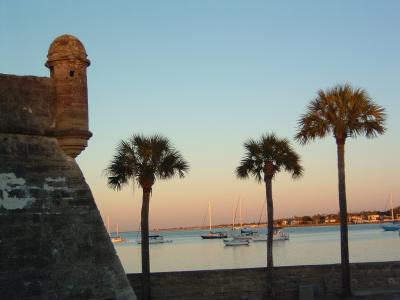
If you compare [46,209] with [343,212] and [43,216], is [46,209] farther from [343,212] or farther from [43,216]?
[343,212]

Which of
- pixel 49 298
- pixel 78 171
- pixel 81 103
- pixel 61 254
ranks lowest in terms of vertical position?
pixel 49 298

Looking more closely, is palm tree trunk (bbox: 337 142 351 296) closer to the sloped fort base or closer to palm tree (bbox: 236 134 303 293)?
palm tree (bbox: 236 134 303 293)

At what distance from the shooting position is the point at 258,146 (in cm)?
2166

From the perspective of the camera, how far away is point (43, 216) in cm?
947

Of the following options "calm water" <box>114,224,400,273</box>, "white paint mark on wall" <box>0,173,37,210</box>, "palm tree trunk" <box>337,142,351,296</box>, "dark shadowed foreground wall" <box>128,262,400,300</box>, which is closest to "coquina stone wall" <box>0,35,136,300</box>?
"white paint mark on wall" <box>0,173,37,210</box>

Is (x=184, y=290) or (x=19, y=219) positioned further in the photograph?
(x=184, y=290)

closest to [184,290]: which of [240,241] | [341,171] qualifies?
[341,171]

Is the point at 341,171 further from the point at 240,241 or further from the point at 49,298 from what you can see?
the point at 240,241

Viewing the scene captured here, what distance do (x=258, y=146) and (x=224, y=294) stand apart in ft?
19.5

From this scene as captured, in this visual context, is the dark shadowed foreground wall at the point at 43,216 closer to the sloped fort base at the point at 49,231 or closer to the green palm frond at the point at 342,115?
the sloped fort base at the point at 49,231

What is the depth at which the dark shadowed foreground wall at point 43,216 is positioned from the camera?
29.4 ft

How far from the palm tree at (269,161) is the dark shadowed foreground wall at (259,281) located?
9.40ft

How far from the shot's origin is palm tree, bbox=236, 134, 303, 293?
21312 millimetres

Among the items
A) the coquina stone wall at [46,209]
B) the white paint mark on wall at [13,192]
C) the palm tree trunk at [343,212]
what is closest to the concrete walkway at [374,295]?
the palm tree trunk at [343,212]
